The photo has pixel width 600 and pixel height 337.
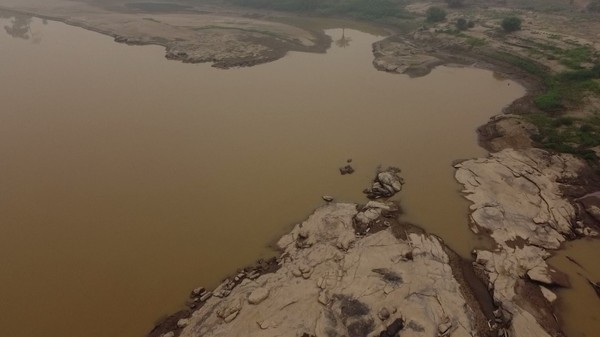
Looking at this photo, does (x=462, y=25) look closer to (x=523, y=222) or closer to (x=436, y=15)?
(x=436, y=15)

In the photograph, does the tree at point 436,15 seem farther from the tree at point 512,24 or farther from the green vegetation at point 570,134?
the green vegetation at point 570,134

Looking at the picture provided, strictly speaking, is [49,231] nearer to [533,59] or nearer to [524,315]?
[524,315]

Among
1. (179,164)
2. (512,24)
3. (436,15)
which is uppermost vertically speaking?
(436,15)

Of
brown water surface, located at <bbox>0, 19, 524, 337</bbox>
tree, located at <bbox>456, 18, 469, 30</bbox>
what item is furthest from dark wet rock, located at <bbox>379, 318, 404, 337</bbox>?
tree, located at <bbox>456, 18, 469, 30</bbox>

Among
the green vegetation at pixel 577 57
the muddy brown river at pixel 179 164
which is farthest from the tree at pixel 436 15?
the green vegetation at pixel 577 57

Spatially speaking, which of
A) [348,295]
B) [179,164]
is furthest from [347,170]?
[179,164]

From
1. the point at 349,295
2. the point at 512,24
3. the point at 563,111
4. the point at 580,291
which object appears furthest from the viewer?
the point at 512,24

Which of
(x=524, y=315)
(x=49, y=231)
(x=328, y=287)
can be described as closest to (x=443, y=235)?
(x=524, y=315)
